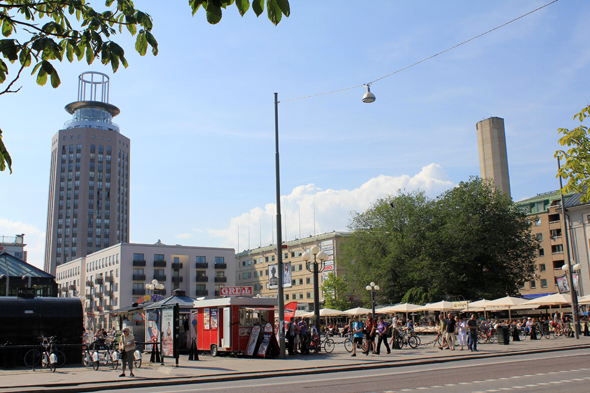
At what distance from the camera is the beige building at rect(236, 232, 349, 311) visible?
323 ft

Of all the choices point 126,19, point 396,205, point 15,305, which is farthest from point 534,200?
point 126,19

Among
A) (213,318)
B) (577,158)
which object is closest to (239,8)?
(577,158)

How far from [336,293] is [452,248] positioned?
122 feet

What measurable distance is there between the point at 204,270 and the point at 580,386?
87756 millimetres

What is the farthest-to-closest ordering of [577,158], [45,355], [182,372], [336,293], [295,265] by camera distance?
[295,265] < [336,293] < [45,355] < [182,372] < [577,158]

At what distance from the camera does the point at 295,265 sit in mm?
103188

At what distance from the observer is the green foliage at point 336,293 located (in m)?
85.2

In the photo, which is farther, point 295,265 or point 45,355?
point 295,265

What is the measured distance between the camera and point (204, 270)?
96.1 metres

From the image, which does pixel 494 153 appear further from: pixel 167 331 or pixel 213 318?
pixel 167 331

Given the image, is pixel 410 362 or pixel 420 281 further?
pixel 420 281

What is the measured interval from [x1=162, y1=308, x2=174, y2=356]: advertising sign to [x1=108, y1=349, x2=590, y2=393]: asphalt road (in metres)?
7.75

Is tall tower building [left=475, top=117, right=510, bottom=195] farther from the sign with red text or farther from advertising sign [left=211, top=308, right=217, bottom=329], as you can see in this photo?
advertising sign [left=211, top=308, right=217, bottom=329]

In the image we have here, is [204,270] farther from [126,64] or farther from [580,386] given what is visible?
[126,64]
